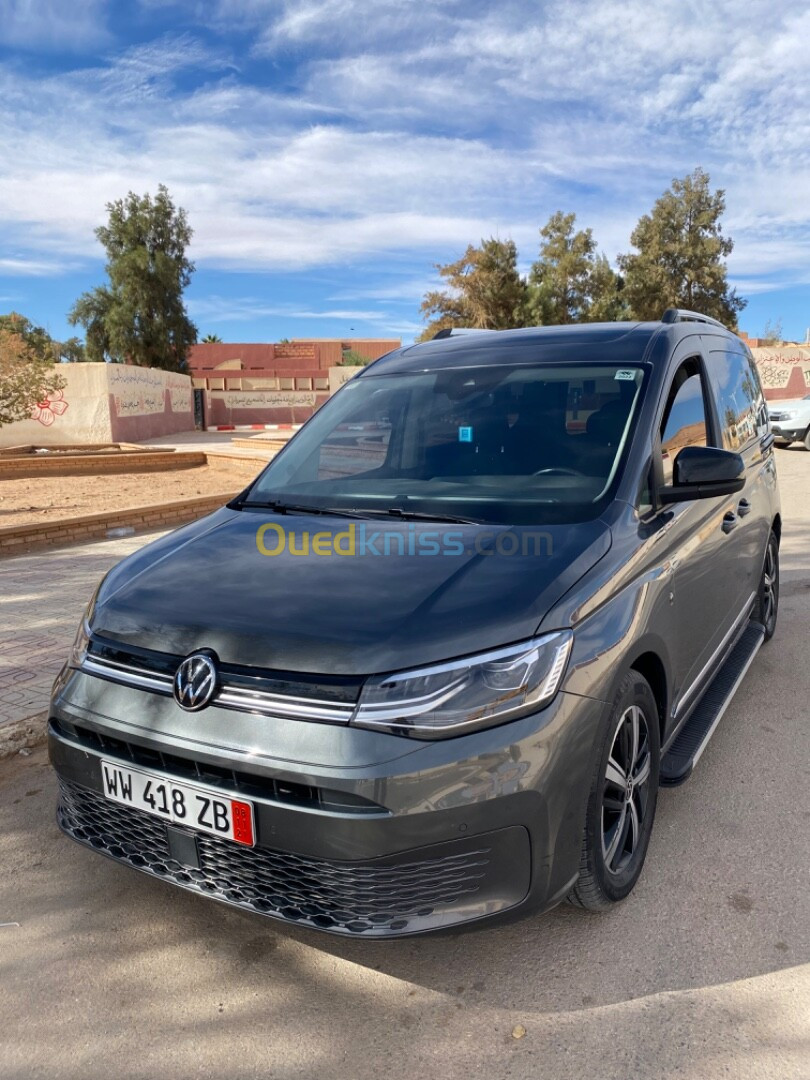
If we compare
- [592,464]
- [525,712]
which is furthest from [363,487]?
[525,712]

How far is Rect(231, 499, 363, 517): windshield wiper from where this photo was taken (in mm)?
3074

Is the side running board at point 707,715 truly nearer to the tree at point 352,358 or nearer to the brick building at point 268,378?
the brick building at point 268,378

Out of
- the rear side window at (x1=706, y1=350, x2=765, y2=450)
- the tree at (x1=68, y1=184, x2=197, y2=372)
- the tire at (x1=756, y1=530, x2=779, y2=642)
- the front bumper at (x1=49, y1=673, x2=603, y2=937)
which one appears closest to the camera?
the front bumper at (x1=49, y1=673, x2=603, y2=937)

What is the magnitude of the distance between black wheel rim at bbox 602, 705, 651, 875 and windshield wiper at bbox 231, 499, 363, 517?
1168mm

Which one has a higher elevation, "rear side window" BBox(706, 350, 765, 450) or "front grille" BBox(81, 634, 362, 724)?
"rear side window" BBox(706, 350, 765, 450)

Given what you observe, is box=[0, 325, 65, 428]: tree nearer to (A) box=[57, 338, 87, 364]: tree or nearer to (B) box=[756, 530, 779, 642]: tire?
(B) box=[756, 530, 779, 642]: tire

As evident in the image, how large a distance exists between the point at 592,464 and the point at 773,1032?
1.76 meters

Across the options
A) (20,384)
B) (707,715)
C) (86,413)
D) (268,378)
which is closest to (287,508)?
(707,715)

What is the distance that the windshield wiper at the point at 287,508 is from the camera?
3074 mm

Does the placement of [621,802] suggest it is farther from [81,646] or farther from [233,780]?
[81,646]

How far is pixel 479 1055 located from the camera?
214 cm

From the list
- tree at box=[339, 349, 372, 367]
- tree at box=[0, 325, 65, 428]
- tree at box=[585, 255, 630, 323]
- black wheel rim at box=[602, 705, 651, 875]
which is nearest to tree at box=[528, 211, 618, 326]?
tree at box=[585, 255, 630, 323]

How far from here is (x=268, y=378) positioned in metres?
52.6

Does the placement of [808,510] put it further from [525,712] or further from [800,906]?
[525,712]
